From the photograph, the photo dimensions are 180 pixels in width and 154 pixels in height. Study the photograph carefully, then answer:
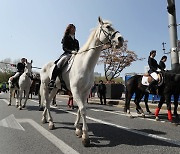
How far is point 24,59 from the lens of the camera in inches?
575

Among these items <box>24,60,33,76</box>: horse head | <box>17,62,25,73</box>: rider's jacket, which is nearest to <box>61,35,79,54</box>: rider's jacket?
<box>24,60,33,76</box>: horse head

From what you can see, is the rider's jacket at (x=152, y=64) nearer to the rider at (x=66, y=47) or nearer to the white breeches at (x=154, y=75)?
the white breeches at (x=154, y=75)

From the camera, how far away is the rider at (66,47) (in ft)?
23.8

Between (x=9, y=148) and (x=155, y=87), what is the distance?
20.7ft

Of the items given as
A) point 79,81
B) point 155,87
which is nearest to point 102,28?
point 79,81

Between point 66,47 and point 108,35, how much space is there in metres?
1.98

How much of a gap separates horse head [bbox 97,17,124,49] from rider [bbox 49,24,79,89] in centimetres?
148

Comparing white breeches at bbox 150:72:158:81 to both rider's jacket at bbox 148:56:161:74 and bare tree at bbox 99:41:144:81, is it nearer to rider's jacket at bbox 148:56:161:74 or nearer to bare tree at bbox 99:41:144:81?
rider's jacket at bbox 148:56:161:74

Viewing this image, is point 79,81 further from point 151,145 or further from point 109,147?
point 151,145

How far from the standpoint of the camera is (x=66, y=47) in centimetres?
748

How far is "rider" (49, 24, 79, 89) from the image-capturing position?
7258 millimetres

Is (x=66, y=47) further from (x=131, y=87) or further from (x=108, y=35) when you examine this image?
(x=131, y=87)

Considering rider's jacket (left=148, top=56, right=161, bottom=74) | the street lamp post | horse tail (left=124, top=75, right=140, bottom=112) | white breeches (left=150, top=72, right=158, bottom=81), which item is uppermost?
the street lamp post

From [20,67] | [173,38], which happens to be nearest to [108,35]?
[173,38]
